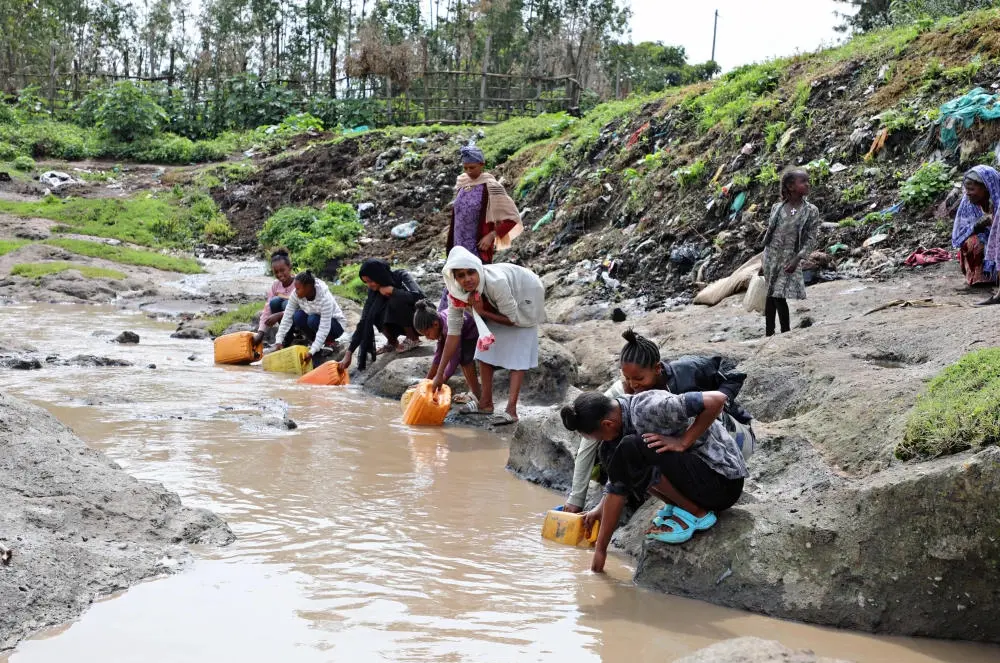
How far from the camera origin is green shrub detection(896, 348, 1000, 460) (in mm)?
3404

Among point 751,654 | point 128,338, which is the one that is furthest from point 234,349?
point 751,654

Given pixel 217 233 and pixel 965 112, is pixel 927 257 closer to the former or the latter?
pixel 965 112

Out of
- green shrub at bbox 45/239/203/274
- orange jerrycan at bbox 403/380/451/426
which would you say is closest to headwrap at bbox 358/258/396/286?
orange jerrycan at bbox 403/380/451/426

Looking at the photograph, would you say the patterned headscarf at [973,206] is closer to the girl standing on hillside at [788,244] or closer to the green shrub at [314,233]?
the girl standing on hillside at [788,244]

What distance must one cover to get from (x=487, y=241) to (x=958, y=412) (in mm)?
4445

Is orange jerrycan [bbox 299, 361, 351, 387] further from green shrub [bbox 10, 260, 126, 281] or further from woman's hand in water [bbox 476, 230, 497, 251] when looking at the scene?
green shrub [bbox 10, 260, 126, 281]

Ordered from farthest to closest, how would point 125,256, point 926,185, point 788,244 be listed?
point 125,256 → point 926,185 → point 788,244

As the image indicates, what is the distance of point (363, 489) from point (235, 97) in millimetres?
24474

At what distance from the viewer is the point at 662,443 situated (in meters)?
3.59

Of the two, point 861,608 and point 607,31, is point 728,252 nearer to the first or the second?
point 861,608

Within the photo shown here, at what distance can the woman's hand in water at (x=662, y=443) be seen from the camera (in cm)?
356

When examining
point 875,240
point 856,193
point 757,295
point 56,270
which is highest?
point 856,193

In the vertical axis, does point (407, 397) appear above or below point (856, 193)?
below

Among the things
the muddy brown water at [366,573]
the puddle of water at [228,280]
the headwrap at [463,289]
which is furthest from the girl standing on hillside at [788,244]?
the puddle of water at [228,280]
